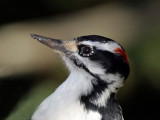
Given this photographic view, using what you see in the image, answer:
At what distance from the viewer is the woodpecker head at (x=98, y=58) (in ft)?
9.37

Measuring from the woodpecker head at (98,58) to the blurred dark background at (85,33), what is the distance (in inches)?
66.5

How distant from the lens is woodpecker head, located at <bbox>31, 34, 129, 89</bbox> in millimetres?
2855

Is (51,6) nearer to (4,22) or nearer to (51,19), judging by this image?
(51,19)

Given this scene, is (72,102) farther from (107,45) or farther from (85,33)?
(85,33)

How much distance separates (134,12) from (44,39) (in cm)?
383

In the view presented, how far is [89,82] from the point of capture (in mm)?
2842

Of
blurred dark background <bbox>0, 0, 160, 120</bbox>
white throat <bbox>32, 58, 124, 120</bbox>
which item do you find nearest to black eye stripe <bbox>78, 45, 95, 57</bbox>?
white throat <bbox>32, 58, 124, 120</bbox>

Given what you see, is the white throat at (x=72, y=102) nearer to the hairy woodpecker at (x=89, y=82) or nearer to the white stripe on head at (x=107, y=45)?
the hairy woodpecker at (x=89, y=82)

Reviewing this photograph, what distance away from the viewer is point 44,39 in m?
2.96

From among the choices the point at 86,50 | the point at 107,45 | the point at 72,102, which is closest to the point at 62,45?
the point at 86,50

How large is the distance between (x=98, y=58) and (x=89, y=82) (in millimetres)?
177

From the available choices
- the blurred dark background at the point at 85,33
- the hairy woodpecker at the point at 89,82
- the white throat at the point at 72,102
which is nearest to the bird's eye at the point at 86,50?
the hairy woodpecker at the point at 89,82

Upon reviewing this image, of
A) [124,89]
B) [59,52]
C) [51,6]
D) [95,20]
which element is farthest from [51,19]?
[59,52]

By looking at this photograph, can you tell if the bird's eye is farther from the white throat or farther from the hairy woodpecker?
the white throat
